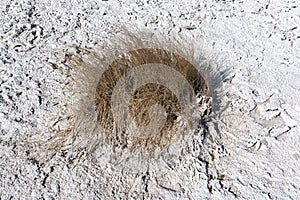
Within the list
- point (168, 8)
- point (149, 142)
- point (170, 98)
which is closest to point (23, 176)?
point (149, 142)

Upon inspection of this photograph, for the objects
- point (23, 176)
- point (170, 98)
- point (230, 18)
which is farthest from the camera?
point (230, 18)

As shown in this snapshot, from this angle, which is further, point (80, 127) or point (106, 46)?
point (106, 46)

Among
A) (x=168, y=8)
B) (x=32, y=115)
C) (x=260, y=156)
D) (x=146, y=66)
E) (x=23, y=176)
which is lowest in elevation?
(x=23, y=176)

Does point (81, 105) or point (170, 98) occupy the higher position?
point (170, 98)

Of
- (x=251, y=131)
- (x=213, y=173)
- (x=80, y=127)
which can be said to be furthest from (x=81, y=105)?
(x=251, y=131)

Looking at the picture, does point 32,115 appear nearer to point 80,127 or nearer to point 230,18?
point 80,127

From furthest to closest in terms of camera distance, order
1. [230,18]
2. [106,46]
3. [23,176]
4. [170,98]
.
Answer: [230,18]
[106,46]
[170,98]
[23,176]
